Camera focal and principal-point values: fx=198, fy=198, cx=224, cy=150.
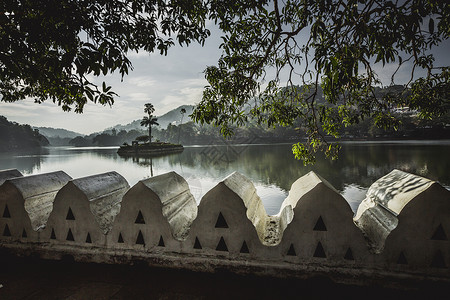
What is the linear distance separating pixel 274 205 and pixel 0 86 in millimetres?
9614

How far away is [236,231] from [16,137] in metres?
115

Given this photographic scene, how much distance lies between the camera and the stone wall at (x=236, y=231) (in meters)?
1.61

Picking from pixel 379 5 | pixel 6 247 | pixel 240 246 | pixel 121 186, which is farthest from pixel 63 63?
pixel 379 5

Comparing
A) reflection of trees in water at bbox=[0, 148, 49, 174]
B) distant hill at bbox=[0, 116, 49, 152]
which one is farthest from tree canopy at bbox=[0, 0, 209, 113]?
distant hill at bbox=[0, 116, 49, 152]

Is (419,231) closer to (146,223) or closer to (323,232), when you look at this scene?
(323,232)

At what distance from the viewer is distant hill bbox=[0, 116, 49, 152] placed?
73.6 m

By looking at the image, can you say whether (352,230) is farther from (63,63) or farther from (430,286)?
(63,63)

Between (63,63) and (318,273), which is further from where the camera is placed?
(63,63)

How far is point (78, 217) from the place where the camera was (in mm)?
2064

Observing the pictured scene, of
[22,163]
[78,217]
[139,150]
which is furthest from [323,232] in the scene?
[139,150]

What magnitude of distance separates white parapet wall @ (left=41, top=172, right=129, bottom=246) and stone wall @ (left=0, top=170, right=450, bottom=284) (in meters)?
0.01

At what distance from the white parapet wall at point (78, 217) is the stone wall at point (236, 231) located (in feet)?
0.03

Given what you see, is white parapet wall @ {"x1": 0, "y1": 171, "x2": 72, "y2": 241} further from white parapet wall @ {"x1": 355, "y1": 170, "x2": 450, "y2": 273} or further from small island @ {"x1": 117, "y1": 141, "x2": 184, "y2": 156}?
small island @ {"x1": 117, "y1": 141, "x2": 184, "y2": 156}

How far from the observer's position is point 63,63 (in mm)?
2012
